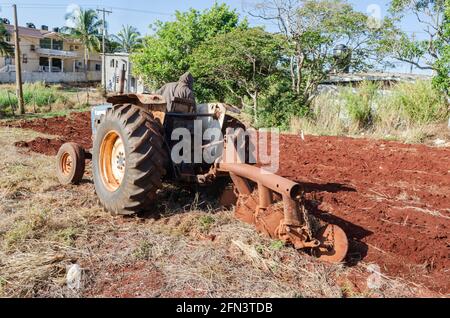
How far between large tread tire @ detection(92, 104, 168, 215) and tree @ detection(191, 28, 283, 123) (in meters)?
11.1

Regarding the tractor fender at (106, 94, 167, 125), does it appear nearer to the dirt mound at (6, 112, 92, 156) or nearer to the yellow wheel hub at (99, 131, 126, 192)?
the yellow wheel hub at (99, 131, 126, 192)

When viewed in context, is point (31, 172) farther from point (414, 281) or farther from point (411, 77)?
point (411, 77)

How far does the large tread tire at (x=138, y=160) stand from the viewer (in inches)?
150

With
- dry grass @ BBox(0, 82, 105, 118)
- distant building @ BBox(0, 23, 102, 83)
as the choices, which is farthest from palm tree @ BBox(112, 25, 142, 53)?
dry grass @ BBox(0, 82, 105, 118)

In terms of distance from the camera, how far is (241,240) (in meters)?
3.60

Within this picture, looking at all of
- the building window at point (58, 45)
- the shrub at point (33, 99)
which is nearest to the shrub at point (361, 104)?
the shrub at point (33, 99)

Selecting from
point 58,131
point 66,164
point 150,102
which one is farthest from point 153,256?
point 58,131

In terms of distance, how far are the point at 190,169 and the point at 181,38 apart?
16.1m

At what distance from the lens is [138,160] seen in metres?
3.78

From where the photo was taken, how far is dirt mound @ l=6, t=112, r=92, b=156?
8789 millimetres

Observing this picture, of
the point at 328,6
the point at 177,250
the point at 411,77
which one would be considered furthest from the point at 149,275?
the point at 411,77

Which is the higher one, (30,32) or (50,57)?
(30,32)

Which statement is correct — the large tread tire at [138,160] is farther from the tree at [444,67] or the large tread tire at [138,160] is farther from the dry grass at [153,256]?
the tree at [444,67]

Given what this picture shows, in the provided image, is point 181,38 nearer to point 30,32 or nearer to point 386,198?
point 386,198
